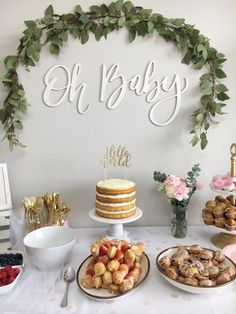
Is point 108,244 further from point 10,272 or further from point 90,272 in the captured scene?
point 10,272

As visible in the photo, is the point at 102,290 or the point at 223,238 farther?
the point at 223,238

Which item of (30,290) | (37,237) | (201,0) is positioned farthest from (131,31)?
(30,290)

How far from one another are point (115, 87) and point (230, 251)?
2.75 ft

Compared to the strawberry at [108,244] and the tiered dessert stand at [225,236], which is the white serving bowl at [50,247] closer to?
the strawberry at [108,244]

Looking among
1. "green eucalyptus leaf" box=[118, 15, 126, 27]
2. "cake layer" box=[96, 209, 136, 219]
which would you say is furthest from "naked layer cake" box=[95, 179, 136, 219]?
"green eucalyptus leaf" box=[118, 15, 126, 27]

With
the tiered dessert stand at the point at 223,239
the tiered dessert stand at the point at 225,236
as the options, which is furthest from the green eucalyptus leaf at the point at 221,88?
the tiered dessert stand at the point at 223,239

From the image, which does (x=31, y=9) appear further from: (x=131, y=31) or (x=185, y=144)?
(x=185, y=144)

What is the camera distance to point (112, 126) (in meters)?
1.35

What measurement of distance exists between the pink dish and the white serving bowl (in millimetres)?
567

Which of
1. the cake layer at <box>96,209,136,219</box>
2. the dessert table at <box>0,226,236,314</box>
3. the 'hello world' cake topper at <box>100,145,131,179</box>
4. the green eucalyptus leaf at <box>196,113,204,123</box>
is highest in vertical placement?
the green eucalyptus leaf at <box>196,113,204,123</box>

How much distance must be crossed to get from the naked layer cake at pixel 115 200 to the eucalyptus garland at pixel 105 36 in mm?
400

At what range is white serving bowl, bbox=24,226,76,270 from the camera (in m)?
0.95

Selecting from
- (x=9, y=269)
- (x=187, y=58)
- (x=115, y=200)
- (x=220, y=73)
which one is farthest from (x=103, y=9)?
(x=9, y=269)

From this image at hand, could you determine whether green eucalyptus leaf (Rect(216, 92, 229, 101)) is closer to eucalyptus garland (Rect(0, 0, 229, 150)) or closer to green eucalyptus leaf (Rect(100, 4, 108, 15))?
eucalyptus garland (Rect(0, 0, 229, 150))
